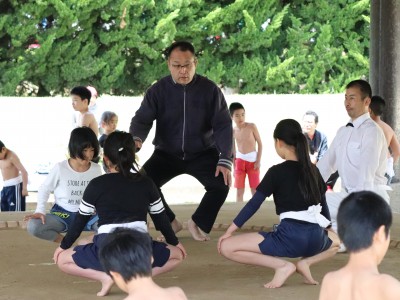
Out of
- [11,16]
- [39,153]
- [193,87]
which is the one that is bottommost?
[39,153]

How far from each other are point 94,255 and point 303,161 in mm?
918

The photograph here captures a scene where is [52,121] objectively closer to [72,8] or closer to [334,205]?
[72,8]

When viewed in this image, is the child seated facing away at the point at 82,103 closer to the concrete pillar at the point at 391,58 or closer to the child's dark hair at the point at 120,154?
the concrete pillar at the point at 391,58

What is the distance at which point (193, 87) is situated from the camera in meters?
4.96

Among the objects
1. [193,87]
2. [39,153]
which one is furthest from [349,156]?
[39,153]

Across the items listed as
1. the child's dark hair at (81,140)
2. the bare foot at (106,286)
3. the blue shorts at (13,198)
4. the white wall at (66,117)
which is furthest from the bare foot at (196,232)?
the white wall at (66,117)

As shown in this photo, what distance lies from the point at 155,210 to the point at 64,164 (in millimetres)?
743

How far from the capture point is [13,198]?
6.95 metres

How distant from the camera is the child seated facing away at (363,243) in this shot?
2311 mm

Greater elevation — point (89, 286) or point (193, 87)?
point (193, 87)

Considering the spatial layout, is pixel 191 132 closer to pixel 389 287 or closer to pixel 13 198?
pixel 13 198

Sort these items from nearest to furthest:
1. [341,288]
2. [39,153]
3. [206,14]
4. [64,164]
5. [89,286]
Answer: [341,288]
[89,286]
[64,164]
[39,153]
[206,14]

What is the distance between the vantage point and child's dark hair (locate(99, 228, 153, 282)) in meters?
2.34

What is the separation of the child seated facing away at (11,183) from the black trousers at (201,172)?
207cm
